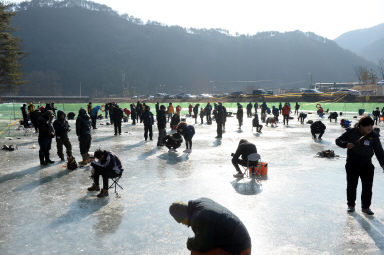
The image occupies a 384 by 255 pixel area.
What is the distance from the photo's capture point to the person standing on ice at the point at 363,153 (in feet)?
19.0

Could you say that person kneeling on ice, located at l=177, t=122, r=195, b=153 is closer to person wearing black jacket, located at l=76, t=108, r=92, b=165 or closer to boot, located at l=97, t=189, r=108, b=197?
person wearing black jacket, located at l=76, t=108, r=92, b=165

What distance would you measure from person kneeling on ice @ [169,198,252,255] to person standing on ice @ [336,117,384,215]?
3365 mm

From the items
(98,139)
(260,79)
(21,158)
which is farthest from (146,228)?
(260,79)

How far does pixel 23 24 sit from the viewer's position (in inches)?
7662

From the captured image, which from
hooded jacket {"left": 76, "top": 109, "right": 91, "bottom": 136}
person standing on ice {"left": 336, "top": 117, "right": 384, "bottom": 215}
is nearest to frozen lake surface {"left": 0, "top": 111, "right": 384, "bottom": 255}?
person standing on ice {"left": 336, "top": 117, "right": 384, "bottom": 215}

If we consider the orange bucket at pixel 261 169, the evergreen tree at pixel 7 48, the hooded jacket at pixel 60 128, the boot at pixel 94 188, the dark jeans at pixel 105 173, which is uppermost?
the evergreen tree at pixel 7 48

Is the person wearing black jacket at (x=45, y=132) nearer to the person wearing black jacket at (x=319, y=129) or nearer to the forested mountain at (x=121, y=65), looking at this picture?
the person wearing black jacket at (x=319, y=129)

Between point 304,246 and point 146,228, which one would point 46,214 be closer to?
point 146,228

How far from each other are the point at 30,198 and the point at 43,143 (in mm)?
3706

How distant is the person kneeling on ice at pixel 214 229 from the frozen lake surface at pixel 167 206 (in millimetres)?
1353

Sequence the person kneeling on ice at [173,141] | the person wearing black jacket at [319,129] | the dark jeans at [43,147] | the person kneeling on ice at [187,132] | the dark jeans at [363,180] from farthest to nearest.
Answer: the person wearing black jacket at [319,129], the person kneeling on ice at [173,141], the person kneeling on ice at [187,132], the dark jeans at [43,147], the dark jeans at [363,180]

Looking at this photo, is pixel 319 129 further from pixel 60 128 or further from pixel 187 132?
pixel 60 128

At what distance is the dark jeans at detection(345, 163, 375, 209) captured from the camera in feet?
19.4

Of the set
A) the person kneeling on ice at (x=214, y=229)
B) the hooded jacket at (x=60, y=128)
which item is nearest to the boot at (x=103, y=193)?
the person kneeling on ice at (x=214, y=229)
